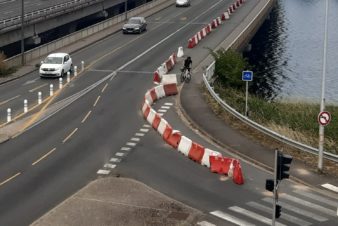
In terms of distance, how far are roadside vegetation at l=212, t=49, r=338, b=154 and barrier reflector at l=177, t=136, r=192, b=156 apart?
6.48 meters

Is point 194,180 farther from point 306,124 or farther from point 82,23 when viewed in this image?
point 82,23

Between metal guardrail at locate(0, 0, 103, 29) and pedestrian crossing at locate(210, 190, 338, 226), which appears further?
metal guardrail at locate(0, 0, 103, 29)

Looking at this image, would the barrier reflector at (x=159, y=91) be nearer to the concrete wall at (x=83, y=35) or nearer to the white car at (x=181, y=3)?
the concrete wall at (x=83, y=35)

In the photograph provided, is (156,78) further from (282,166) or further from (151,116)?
(282,166)

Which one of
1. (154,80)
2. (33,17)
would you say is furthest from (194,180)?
(33,17)

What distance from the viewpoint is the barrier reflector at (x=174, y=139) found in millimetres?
27953

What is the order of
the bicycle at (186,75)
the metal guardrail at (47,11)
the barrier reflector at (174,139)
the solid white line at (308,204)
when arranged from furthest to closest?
the metal guardrail at (47,11) < the bicycle at (186,75) < the barrier reflector at (174,139) < the solid white line at (308,204)

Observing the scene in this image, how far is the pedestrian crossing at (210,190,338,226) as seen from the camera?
19989 millimetres

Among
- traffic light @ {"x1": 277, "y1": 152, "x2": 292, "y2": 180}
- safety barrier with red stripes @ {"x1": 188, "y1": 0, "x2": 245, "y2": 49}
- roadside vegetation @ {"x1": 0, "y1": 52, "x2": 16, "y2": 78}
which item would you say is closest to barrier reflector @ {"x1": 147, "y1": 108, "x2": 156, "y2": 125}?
traffic light @ {"x1": 277, "y1": 152, "x2": 292, "y2": 180}

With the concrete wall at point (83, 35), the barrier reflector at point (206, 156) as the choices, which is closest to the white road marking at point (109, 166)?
the barrier reflector at point (206, 156)

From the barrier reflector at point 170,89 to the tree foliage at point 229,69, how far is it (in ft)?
20.3

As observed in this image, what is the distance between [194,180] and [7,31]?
Answer: 38.5m

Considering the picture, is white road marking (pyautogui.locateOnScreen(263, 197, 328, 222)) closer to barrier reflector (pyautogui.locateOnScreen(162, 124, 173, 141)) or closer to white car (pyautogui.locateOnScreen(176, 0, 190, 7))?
barrier reflector (pyautogui.locateOnScreen(162, 124, 173, 141))

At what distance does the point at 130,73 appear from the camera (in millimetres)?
46188
